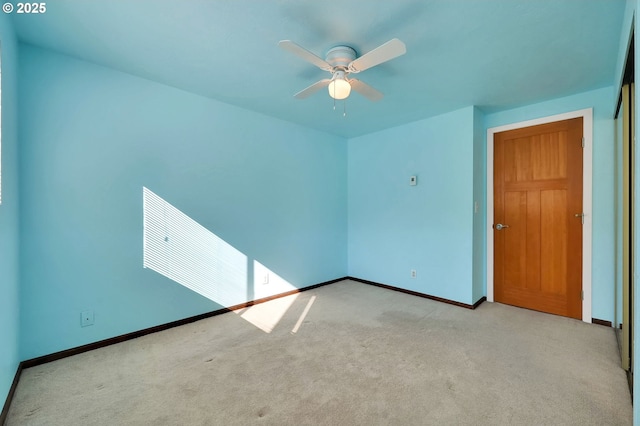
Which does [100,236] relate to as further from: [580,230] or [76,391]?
[580,230]

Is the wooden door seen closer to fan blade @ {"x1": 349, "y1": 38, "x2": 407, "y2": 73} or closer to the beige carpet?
the beige carpet

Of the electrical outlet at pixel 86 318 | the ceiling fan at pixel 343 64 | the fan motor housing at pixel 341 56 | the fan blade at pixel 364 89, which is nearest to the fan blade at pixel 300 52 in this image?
the ceiling fan at pixel 343 64

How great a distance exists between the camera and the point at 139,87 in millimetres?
2604

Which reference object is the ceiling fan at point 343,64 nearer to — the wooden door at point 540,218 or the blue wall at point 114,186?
the blue wall at point 114,186

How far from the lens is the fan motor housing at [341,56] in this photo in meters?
2.04

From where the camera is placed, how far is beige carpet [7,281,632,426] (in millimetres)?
1628

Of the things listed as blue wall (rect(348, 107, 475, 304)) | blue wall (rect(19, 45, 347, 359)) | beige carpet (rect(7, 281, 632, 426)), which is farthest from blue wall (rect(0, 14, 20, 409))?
blue wall (rect(348, 107, 475, 304))

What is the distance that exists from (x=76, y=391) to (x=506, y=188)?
4.50 metres

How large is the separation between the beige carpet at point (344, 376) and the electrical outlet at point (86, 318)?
0.25 meters

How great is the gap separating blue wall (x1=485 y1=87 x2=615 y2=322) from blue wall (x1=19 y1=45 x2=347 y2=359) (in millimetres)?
3558

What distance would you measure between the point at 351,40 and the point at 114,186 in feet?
7.69

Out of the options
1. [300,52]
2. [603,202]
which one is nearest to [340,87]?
[300,52]

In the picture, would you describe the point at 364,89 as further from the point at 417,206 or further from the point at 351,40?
the point at 417,206

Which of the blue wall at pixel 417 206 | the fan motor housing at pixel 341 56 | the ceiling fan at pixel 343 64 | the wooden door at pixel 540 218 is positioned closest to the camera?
the ceiling fan at pixel 343 64
